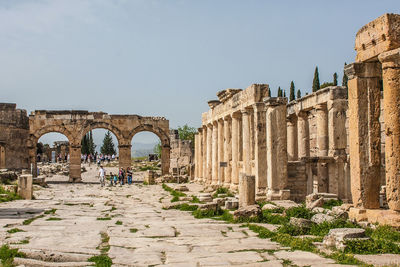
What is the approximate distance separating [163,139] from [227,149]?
15.0 metres

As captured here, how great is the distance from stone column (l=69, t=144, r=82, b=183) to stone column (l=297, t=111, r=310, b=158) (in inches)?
728

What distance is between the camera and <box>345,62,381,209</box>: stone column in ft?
34.4

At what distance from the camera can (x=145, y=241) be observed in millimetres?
9133

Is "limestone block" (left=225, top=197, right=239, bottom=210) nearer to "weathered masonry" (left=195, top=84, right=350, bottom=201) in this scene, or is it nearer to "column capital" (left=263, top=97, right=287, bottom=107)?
"weathered masonry" (left=195, top=84, right=350, bottom=201)

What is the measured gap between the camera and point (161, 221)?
12297 mm

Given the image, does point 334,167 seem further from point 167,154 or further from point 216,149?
point 167,154

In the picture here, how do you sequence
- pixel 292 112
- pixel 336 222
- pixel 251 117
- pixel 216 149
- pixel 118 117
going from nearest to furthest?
pixel 336 222 < pixel 251 117 < pixel 292 112 < pixel 216 149 < pixel 118 117

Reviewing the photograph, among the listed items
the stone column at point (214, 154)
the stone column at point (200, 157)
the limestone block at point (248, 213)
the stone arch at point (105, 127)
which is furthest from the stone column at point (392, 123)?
the stone arch at point (105, 127)

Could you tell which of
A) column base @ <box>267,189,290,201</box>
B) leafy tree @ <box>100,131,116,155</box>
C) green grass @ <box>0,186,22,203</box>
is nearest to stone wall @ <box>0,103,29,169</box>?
green grass @ <box>0,186,22,203</box>

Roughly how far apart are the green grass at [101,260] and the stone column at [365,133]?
5886 millimetres

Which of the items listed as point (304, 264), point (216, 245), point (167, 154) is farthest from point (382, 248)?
point (167, 154)

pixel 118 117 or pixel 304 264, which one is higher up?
pixel 118 117

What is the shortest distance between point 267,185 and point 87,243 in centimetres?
983

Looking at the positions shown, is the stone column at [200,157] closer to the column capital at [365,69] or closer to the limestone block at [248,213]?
the limestone block at [248,213]
